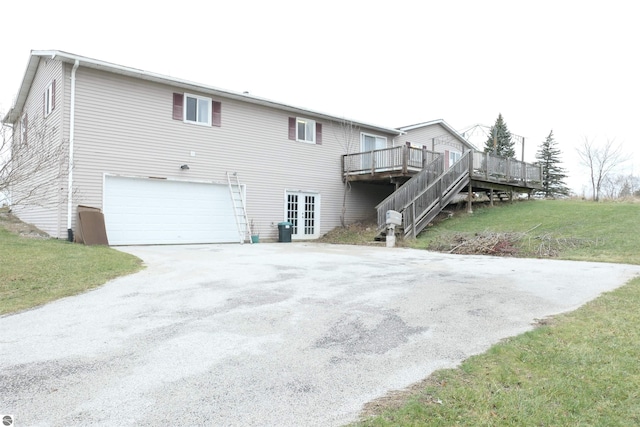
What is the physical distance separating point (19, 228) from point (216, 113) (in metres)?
7.38

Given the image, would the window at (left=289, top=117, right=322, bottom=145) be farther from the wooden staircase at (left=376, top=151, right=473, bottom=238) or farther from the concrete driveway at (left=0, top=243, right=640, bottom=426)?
the concrete driveway at (left=0, top=243, right=640, bottom=426)

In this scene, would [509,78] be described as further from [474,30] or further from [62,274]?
[62,274]

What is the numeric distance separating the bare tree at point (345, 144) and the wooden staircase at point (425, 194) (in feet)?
11.8

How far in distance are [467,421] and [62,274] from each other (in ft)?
22.4

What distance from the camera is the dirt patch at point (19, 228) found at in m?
12.2

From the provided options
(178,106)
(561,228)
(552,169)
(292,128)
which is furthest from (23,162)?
(552,169)

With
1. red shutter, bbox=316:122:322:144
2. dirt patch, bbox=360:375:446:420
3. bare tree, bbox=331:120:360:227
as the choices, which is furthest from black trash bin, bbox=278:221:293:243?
dirt patch, bbox=360:375:446:420

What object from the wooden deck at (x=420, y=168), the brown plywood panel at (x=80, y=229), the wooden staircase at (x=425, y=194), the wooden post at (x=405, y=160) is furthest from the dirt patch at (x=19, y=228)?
the wooden post at (x=405, y=160)

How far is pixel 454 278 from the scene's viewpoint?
7258mm

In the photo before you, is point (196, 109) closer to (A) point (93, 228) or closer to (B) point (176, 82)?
(B) point (176, 82)

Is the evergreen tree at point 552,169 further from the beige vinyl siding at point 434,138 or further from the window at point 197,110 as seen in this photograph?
the window at point 197,110

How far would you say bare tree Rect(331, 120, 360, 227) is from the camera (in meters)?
18.8

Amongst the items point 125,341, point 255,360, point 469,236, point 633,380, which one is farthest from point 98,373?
point 469,236

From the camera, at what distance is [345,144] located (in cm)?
1905
